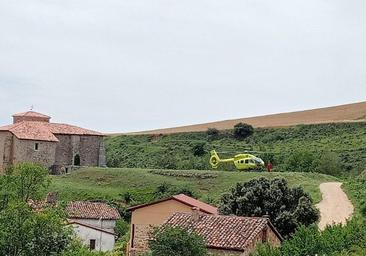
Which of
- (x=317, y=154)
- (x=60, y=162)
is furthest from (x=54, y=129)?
(x=317, y=154)

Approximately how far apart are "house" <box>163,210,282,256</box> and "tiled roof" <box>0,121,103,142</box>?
4467cm

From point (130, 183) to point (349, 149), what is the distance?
29152 millimetres

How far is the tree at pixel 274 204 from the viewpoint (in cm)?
4262

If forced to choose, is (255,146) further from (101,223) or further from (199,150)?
(101,223)

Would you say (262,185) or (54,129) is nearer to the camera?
(262,185)

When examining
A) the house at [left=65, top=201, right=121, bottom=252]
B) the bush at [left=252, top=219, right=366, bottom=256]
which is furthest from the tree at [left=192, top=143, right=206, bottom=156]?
the bush at [left=252, top=219, right=366, bottom=256]

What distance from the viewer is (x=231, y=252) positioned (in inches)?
1135

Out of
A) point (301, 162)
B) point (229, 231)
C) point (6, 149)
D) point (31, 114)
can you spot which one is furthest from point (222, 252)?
point (31, 114)

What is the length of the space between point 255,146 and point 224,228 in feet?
206

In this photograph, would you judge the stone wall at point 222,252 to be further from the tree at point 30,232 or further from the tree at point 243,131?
the tree at point 243,131

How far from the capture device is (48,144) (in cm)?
7531

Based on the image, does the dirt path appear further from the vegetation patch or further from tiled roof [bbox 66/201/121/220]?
tiled roof [bbox 66/201/121/220]

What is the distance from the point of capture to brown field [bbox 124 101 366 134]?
330ft

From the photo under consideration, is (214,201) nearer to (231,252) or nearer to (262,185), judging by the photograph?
(262,185)
